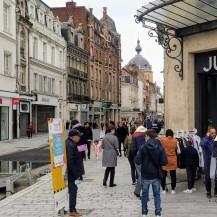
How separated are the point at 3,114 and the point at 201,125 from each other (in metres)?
27.9

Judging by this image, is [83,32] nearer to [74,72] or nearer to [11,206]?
[74,72]

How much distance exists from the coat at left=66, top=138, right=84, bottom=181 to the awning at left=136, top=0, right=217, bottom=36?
12.5 feet

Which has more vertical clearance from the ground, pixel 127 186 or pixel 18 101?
pixel 18 101

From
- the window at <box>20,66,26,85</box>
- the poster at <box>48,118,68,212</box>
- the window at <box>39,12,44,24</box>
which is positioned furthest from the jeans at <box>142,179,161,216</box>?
the window at <box>39,12,44,24</box>

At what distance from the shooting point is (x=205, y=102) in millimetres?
13484

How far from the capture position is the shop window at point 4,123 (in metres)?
39.0

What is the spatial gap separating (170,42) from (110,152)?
10.9 feet

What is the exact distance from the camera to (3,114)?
129ft

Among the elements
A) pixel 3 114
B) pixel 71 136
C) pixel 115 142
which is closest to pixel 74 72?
pixel 3 114

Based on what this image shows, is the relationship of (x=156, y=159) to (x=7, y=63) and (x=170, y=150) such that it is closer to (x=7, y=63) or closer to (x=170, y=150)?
(x=170, y=150)

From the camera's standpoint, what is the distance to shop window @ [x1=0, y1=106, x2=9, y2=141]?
3897cm

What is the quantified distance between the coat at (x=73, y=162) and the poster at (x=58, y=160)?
0.73 feet

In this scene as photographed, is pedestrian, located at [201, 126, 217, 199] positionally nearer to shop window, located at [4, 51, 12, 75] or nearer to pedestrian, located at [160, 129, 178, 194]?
pedestrian, located at [160, 129, 178, 194]

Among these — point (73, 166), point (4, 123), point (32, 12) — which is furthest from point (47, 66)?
point (73, 166)
